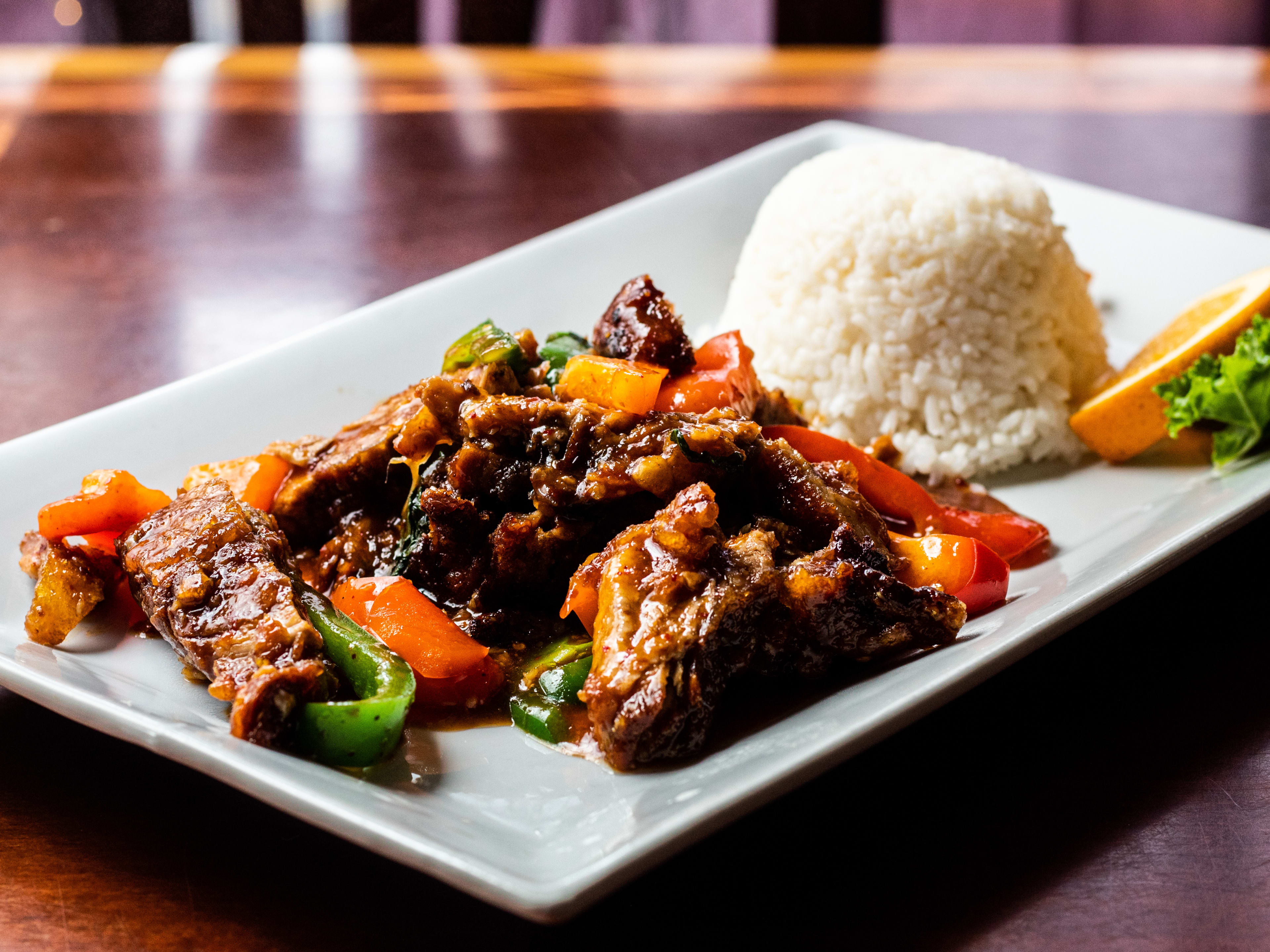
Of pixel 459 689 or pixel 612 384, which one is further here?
pixel 612 384

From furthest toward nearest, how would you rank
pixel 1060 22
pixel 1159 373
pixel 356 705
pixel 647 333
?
pixel 1060 22
pixel 1159 373
pixel 647 333
pixel 356 705

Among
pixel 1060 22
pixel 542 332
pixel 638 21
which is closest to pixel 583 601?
pixel 542 332

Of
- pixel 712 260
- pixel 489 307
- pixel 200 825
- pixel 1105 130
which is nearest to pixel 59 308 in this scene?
pixel 489 307

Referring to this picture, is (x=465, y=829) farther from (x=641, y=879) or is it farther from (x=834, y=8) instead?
(x=834, y=8)

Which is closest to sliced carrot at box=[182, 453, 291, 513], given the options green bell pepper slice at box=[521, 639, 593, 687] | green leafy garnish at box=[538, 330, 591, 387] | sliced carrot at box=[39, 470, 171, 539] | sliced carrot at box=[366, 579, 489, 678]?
sliced carrot at box=[39, 470, 171, 539]

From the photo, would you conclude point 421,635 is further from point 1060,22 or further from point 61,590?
point 1060,22

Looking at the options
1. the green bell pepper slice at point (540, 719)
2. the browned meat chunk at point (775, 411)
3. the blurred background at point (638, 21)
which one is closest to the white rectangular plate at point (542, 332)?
the green bell pepper slice at point (540, 719)

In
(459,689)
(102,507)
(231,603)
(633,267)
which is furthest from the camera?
(633,267)
